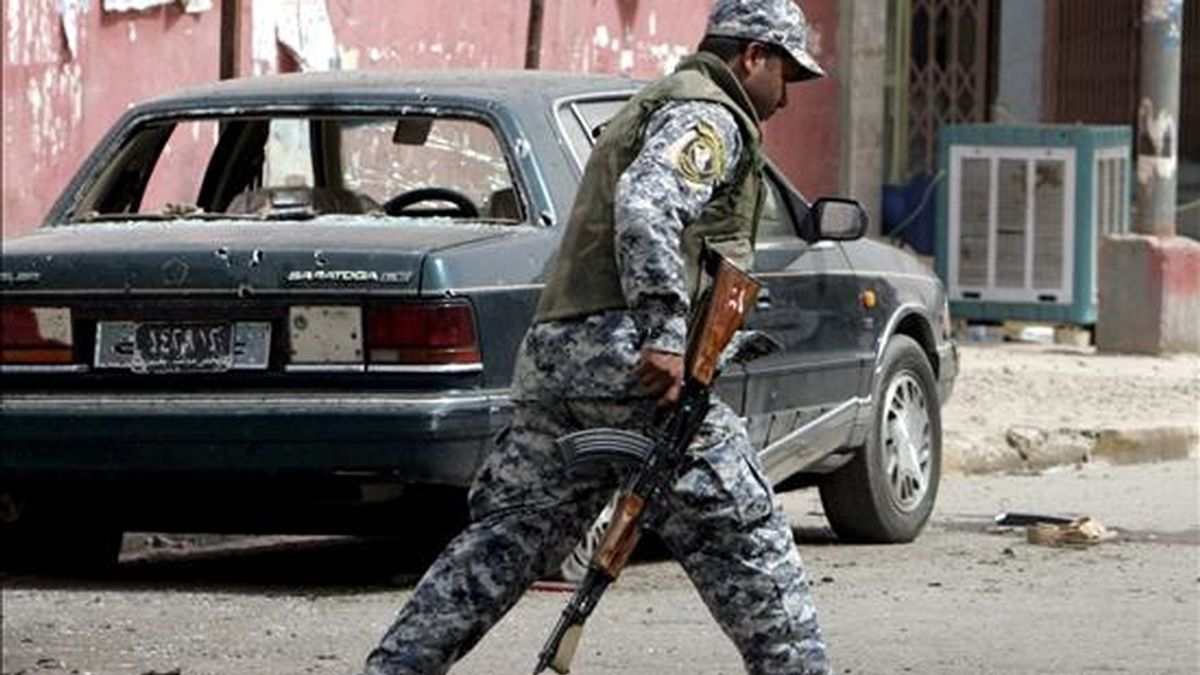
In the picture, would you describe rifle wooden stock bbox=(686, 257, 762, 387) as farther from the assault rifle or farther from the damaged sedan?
the damaged sedan

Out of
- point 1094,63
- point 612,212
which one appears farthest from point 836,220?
point 1094,63

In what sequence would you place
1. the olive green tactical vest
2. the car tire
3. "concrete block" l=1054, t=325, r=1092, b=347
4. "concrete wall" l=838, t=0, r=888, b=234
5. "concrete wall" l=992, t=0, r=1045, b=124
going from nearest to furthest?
1. the olive green tactical vest
2. the car tire
3. "concrete block" l=1054, t=325, r=1092, b=347
4. "concrete wall" l=838, t=0, r=888, b=234
5. "concrete wall" l=992, t=0, r=1045, b=124

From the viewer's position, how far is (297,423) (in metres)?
9.17

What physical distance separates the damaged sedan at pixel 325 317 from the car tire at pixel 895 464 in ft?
0.09

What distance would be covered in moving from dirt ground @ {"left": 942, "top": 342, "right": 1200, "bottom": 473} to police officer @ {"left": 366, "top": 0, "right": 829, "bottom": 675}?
714cm

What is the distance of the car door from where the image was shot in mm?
10195

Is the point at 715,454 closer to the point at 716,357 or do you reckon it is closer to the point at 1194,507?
the point at 716,357

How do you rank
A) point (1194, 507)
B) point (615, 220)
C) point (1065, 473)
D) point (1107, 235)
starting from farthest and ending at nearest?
point (1107, 235) → point (1065, 473) → point (1194, 507) → point (615, 220)

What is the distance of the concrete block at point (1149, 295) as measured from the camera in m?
17.9

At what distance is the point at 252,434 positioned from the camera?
9211 mm

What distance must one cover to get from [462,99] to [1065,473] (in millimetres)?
4846

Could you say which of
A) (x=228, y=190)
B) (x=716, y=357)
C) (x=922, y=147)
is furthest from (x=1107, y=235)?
(x=716, y=357)

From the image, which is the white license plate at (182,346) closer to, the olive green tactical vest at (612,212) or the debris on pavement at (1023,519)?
the olive green tactical vest at (612,212)

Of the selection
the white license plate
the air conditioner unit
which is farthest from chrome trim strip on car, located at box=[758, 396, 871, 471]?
the air conditioner unit
